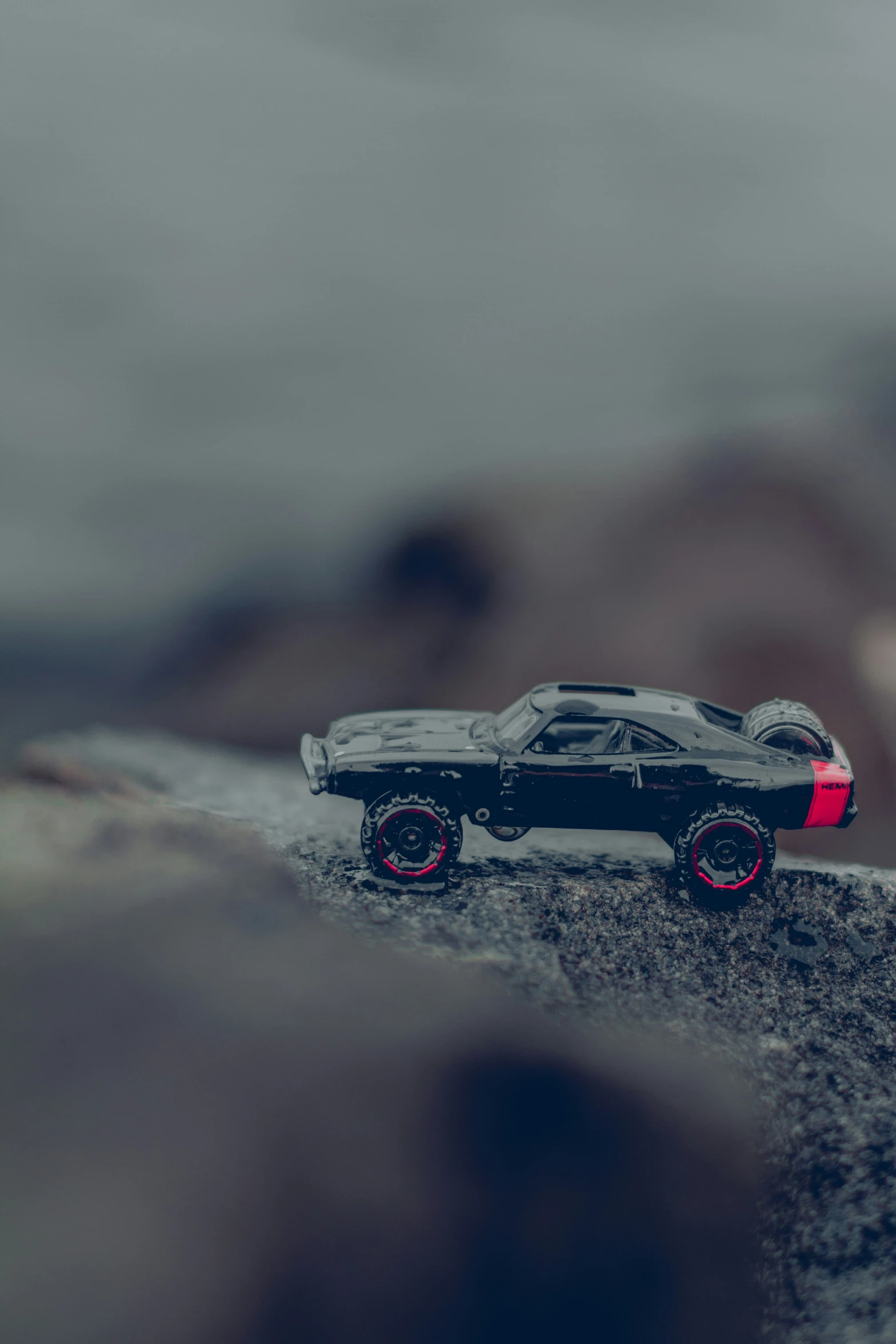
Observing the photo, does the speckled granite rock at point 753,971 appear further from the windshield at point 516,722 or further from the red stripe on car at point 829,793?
the windshield at point 516,722

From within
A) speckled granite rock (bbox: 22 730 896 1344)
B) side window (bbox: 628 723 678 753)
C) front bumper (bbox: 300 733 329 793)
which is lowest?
speckled granite rock (bbox: 22 730 896 1344)

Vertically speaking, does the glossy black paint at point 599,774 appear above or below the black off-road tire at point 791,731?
below

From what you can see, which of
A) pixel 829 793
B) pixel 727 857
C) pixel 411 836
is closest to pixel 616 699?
pixel 727 857

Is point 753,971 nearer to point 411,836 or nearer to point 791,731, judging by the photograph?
point 791,731

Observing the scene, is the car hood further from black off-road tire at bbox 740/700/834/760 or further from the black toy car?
black off-road tire at bbox 740/700/834/760

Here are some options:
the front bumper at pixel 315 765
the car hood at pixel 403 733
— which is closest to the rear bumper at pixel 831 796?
the car hood at pixel 403 733

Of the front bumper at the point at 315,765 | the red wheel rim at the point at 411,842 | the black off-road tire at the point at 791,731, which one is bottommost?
the red wheel rim at the point at 411,842

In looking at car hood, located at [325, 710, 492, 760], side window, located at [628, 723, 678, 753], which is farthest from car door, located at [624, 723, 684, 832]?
car hood, located at [325, 710, 492, 760]
